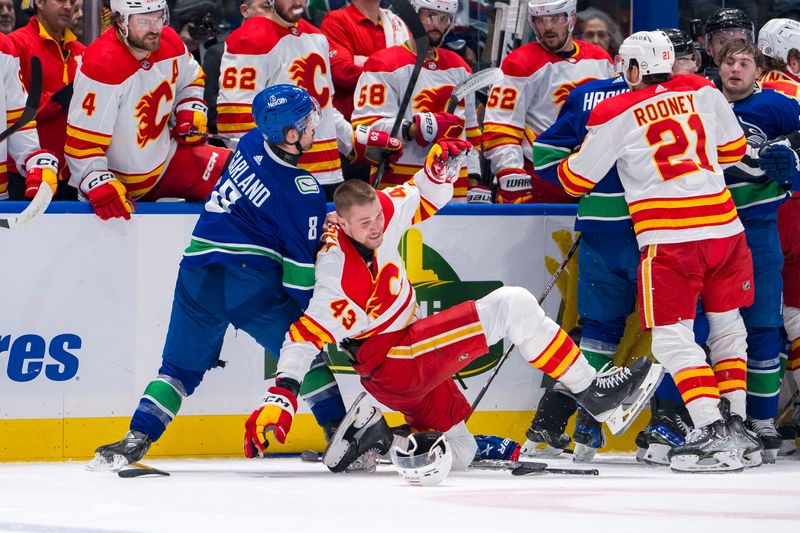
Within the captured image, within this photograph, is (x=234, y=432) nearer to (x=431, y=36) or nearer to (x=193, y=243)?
(x=193, y=243)

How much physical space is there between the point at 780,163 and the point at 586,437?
1.19 metres

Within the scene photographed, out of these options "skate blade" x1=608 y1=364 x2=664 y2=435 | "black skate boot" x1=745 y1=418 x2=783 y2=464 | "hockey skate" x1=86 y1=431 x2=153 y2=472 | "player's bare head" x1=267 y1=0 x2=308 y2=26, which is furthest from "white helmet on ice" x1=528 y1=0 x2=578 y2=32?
"hockey skate" x1=86 y1=431 x2=153 y2=472

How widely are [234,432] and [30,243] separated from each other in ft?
3.20

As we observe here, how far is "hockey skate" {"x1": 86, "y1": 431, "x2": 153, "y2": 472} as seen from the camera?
4.43 meters

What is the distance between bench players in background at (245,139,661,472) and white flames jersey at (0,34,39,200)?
127 centimetres

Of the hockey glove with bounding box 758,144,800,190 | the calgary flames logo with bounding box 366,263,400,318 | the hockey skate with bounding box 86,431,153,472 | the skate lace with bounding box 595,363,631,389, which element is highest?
the hockey glove with bounding box 758,144,800,190

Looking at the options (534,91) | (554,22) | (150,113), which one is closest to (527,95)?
(534,91)

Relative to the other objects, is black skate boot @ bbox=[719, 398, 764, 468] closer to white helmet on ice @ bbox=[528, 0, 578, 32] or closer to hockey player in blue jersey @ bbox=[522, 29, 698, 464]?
hockey player in blue jersey @ bbox=[522, 29, 698, 464]

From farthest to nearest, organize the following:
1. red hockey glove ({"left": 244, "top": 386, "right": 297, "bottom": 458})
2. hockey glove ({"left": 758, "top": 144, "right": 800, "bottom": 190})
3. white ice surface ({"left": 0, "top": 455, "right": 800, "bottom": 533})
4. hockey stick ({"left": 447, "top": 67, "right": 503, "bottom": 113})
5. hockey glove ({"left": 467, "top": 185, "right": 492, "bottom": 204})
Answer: hockey glove ({"left": 467, "top": 185, "right": 492, "bottom": 204})
hockey stick ({"left": 447, "top": 67, "right": 503, "bottom": 113})
hockey glove ({"left": 758, "top": 144, "right": 800, "bottom": 190})
red hockey glove ({"left": 244, "top": 386, "right": 297, "bottom": 458})
white ice surface ({"left": 0, "top": 455, "right": 800, "bottom": 533})

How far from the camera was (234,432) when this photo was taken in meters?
5.05

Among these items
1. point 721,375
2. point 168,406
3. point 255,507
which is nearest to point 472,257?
point 721,375

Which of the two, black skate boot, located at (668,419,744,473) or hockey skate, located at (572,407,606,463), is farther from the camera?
hockey skate, located at (572,407,606,463)

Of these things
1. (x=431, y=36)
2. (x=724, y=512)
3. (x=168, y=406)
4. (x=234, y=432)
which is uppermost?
(x=431, y=36)

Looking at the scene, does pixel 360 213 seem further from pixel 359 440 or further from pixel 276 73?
pixel 276 73
